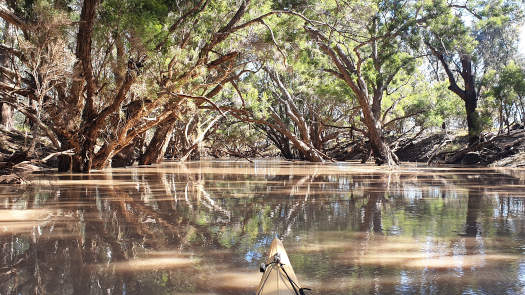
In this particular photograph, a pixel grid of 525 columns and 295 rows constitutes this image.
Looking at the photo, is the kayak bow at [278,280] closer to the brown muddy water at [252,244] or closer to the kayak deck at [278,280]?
the kayak deck at [278,280]

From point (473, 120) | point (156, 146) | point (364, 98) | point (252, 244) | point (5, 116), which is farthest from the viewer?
point (473, 120)

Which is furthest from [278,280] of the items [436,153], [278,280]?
[436,153]

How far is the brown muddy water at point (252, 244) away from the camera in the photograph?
10.2ft

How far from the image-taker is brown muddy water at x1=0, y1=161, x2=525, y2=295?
123 inches

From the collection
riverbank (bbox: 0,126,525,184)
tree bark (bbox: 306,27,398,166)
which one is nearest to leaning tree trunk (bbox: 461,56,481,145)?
riverbank (bbox: 0,126,525,184)

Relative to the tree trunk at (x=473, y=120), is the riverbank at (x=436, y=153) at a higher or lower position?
lower

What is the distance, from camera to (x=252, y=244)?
Result: 4293 millimetres

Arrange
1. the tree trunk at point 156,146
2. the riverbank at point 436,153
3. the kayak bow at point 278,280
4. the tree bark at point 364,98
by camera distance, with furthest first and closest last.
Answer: the tree trunk at point 156,146, the tree bark at point 364,98, the riverbank at point 436,153, the kayak bow at point 278,280

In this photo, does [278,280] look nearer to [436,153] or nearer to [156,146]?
[156,146]

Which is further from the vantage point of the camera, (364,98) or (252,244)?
(364,98)

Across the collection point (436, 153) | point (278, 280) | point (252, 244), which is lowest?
point (252, 244)

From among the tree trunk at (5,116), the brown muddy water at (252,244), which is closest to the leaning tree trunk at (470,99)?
the brown muddy water at (252,244)

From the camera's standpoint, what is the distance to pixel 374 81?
80.2 ft

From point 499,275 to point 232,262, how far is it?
6.39ft
